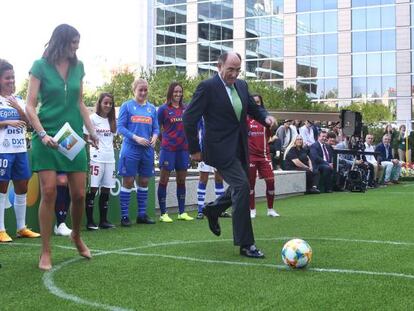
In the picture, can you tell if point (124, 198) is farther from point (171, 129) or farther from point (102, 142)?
point (171, 129)

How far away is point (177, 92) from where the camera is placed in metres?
8.70

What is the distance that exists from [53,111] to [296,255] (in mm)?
2348

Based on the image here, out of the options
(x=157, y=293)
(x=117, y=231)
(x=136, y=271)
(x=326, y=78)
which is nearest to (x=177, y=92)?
(x=117, y=231)

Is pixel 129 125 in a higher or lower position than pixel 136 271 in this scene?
higher

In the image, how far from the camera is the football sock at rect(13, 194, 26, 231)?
7078 millimetres

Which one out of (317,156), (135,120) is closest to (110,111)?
(135,120)

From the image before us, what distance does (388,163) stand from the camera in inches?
742

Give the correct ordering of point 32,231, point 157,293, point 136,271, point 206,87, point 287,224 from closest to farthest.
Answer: point 157,293 → point 136,271 → point 206,87 → point 32,231 → point 287,224

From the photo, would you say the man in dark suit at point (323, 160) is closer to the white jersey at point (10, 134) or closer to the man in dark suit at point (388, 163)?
the man in dark suit at point (388, 163)

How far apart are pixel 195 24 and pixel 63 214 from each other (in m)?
61.5

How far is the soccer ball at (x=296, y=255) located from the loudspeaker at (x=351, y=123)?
45.7 feet

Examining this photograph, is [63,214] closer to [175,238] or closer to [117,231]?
[117,231]

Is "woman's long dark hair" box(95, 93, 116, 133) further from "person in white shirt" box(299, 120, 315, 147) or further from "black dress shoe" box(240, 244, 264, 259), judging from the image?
"person in white shirt" box(299, 120, 315, 147)

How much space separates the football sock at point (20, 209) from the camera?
7078 mm
